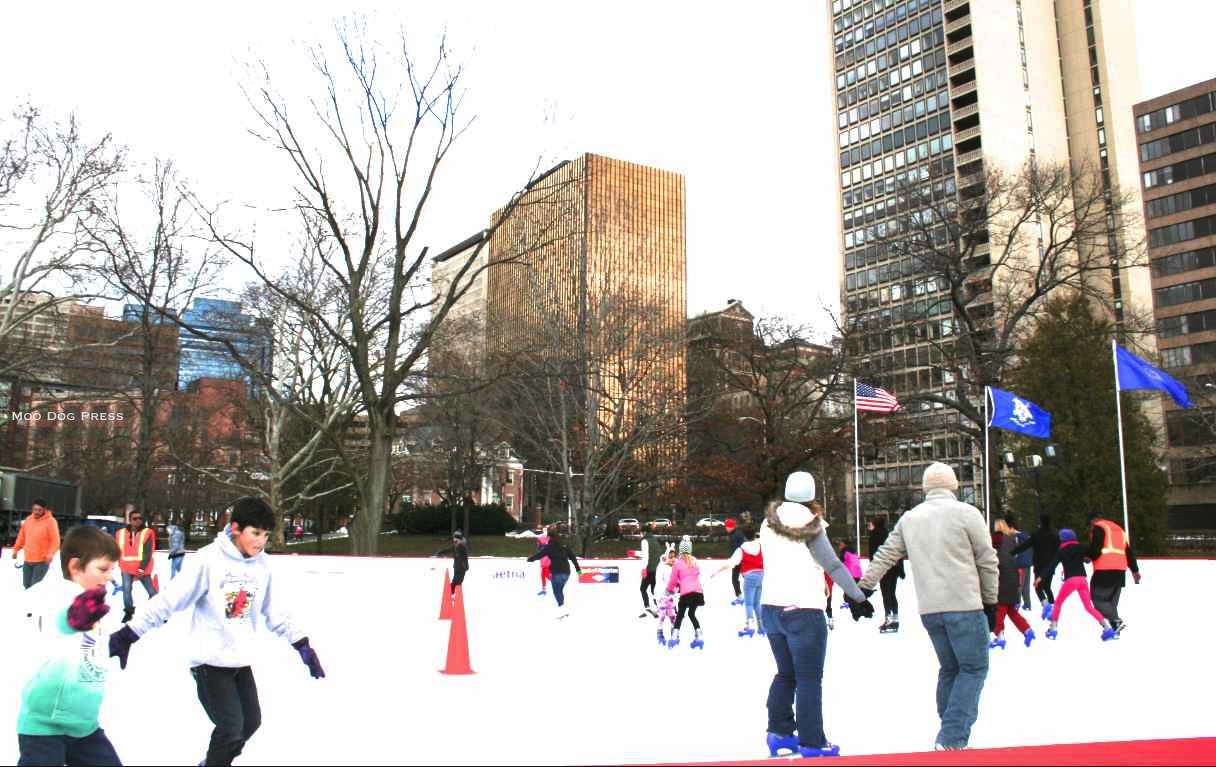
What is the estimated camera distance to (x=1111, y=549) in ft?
38.7

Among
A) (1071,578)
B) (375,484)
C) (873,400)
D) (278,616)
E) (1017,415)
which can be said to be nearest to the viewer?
(278,616)

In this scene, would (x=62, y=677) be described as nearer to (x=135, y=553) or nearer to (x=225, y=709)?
(x=225, y=709)

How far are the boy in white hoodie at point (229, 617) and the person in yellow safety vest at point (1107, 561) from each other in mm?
10598

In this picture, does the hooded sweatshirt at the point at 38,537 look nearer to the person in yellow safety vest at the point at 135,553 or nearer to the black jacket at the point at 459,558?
the person in yellow safety vest at the point at 135,553

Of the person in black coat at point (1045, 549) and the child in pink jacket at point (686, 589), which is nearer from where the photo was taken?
the child in pink jacket at point (686, 589)

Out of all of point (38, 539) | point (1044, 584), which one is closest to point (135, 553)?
point (38, 539)

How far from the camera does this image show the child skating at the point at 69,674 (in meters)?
3.38

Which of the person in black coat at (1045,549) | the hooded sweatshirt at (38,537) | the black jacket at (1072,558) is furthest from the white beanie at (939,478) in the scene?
the hooded sweatshirt at (38,537)

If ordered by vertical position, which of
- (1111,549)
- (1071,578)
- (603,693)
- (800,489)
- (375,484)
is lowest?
(603,693)

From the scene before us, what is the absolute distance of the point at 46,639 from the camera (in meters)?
3.52

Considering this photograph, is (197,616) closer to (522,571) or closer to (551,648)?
(551,648)

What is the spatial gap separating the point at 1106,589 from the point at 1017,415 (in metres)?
12.2

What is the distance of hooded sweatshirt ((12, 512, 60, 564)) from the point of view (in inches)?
542

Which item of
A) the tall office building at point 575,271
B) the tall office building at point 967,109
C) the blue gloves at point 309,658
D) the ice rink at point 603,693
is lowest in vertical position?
the ice rink at point 603,693
